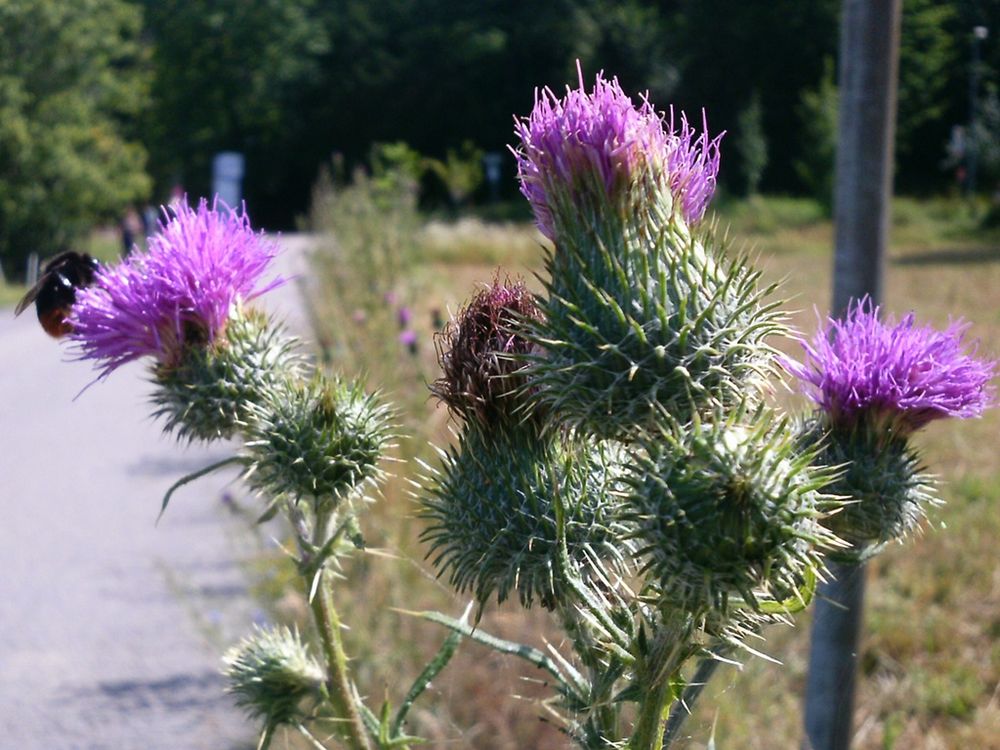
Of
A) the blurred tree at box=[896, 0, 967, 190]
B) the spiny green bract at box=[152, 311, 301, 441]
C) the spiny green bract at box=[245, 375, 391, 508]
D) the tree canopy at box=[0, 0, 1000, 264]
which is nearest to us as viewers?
the spiny green bract at box=[245, 375, 391, 508]

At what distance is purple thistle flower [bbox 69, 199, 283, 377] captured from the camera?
2051mm

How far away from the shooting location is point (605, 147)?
1.45 m

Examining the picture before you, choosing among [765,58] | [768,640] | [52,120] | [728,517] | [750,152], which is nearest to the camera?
[728,517]

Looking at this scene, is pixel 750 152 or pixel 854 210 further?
pixel 750 152

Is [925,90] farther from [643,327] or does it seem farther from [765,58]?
[643,327]

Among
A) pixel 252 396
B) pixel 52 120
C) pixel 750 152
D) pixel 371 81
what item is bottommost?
pixel 252 396

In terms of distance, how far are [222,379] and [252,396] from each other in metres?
0.08

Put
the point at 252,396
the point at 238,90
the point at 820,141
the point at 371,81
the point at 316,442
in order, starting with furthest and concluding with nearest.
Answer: the point at 238,90 → the point at 371,81 → the point at 820,141 → the point at 252,396 → the point at 316,442

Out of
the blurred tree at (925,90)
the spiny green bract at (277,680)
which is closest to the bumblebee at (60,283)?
the spiny green bract at (277,680)

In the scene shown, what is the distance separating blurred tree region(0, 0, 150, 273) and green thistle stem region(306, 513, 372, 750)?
2470cm

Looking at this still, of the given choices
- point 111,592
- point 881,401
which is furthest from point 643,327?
point 111,592

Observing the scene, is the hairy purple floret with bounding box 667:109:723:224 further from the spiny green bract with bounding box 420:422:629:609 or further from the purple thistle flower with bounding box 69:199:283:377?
the purple thistle flower with bounding box 69:199:283:377

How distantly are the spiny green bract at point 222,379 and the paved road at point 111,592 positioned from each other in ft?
3.73

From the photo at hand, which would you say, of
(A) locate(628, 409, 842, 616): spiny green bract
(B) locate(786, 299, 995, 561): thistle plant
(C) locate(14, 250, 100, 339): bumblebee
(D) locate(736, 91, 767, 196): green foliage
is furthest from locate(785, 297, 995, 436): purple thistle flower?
(D) locate(736, 91, 767, 196): green foliage
